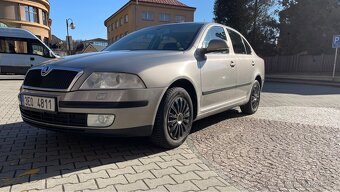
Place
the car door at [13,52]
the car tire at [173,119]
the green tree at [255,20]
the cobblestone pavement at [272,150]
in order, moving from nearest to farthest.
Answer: the cobblestone pavement at [272,150]
the car tire at [173,119]
the car door at [13,52]
the green tree at [255,20]

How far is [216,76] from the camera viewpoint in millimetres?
4406

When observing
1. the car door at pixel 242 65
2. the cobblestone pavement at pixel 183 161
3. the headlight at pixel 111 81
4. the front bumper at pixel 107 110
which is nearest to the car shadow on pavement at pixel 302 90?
the car door at pixel 242 65

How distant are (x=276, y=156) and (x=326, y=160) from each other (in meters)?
0.56

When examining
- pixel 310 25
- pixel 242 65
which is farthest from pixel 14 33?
pixel 310 25

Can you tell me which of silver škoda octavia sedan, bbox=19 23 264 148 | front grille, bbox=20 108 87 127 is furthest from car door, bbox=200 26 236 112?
front grille, bbox=20 108 87 127

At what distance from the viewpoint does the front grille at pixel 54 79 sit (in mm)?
3160

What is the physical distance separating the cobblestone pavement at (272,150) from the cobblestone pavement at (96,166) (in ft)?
0.97

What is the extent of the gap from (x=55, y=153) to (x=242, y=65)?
3401mm

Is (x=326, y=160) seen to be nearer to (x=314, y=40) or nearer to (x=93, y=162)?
(x=93, y=162)

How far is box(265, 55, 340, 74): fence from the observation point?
25891 millimetres

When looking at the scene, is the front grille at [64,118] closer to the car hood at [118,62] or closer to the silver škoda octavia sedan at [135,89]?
the silver škoda octavia sedan at [135,89]

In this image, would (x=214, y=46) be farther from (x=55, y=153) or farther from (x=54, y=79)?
(x=55, y=153)

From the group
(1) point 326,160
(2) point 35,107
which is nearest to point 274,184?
(1) point 326,160

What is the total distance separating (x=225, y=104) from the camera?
15.9 feet
